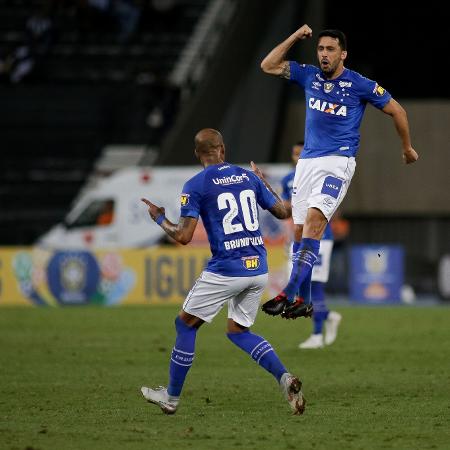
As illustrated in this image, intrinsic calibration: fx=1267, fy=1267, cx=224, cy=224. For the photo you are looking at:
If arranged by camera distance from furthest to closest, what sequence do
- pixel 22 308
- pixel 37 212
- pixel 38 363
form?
pixel 37 212, pixel 22 308, pixel 38 363

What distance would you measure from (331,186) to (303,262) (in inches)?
28.7

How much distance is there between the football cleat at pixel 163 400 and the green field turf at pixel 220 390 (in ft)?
0.28

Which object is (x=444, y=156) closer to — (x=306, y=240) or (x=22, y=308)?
(x=22, y=308)

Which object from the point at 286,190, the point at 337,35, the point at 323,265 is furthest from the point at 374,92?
the point at 323,265

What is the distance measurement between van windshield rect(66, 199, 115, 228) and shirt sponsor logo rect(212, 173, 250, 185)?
64.7 feet

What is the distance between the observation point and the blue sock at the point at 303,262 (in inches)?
414

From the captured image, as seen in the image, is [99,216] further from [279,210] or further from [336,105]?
[279,210]

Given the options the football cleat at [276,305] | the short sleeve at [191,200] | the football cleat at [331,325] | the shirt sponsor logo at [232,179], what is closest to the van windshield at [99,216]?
the football cleat at [331,325]

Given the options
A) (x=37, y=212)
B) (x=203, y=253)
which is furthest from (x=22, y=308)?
(x=37, y=212)

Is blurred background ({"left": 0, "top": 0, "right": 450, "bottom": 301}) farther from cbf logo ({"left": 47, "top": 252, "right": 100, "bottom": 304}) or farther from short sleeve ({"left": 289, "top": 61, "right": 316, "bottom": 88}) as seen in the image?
short sleeve ({"left": 289, "top": 61, "right": 316, "bottom": 88})

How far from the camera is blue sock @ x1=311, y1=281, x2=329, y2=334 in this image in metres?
15.8

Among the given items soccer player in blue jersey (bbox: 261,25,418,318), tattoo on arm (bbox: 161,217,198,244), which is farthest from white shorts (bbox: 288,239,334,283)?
tattoo on arm (bbox: 161,217,198,244)

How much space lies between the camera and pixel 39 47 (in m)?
34.4

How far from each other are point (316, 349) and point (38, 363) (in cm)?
360
